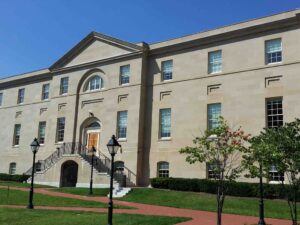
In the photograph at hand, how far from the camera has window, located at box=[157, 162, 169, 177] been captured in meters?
33.0

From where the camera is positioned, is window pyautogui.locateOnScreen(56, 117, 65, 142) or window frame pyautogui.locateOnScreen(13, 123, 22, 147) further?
window frame pyautogui.locateOnScreen(13, 123, 22, 147)

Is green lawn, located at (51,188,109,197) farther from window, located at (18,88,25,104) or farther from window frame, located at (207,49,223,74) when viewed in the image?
window, located at (18,88,25,104)

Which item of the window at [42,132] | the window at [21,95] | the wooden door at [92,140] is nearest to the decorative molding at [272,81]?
the wooden door at [92,140]

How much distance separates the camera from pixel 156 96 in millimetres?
34688

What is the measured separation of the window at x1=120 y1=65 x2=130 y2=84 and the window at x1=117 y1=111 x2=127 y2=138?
118 inches

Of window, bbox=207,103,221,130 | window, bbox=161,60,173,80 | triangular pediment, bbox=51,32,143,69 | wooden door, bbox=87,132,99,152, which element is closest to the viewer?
window, bbox=207,103,221,130

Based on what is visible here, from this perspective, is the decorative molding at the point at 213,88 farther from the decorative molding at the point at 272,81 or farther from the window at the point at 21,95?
the window at the point at 21,95

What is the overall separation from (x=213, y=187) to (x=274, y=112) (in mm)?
6927

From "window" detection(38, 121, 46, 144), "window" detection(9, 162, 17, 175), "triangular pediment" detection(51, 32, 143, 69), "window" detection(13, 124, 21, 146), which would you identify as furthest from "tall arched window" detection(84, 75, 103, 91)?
"window" detection(9, 162, 17, 175)

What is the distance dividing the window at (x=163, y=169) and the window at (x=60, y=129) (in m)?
12.5

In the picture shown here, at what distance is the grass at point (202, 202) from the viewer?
21.0 meters

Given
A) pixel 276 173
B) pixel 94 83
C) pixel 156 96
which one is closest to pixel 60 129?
pixel 94 83

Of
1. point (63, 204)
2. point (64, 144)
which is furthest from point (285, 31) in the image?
point (64, 144)

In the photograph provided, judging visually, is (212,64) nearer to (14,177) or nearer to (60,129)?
(60,129)
